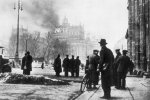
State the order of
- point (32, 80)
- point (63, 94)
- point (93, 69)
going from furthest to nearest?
point (32, 80), point (93, 69), point (63, 94)

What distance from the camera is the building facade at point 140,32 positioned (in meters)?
24.6

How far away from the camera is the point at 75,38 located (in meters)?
168

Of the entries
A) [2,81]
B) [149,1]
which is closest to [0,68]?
[2,81]

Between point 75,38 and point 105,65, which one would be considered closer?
point 105,65

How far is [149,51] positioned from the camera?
23.2 m

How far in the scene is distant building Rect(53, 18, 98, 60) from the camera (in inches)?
6216

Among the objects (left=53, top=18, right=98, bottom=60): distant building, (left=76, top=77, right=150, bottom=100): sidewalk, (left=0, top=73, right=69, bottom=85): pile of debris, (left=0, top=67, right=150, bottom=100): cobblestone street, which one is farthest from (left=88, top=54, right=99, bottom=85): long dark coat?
(left=53, top=18, right=98, bottom=60): distant building

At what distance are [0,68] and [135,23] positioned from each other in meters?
12.3

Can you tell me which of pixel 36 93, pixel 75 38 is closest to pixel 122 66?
pixel 36 93

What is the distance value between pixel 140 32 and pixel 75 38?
466 ft

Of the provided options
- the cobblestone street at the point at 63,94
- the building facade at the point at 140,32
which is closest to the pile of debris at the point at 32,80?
the cobblestone street at the point at 63,94

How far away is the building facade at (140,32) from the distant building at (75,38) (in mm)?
121388

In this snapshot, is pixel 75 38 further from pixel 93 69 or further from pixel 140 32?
pixel 93 69

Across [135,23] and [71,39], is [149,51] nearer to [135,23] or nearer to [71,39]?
[135,23]
